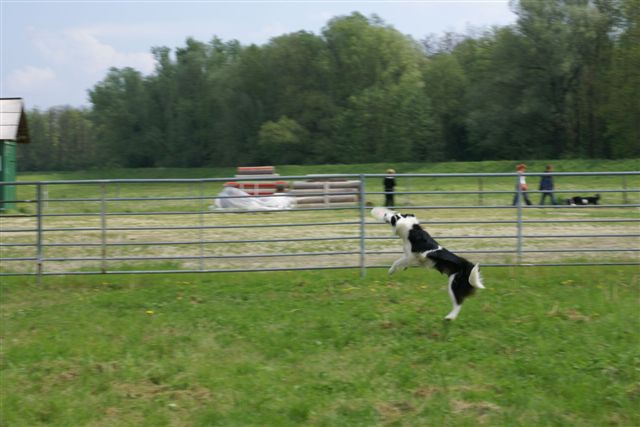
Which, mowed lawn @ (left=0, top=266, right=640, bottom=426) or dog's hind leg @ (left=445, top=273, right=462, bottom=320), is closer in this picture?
mowed lawn @ (left=0, top=266, right=640, bottom=426)

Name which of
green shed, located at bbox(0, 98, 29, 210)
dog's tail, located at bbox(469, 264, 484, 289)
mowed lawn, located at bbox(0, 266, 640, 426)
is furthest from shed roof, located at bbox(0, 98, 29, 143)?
dog's tail, located at bbox(469, 264, 484, 289)

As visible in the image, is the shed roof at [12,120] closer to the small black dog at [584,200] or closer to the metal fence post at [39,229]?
the metal fence post at [39,229]

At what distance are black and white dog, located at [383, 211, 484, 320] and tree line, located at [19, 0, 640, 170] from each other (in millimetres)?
41278

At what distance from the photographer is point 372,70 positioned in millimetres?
62500

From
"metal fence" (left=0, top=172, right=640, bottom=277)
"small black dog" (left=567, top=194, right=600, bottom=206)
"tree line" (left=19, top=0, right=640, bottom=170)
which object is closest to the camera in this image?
"metal fence" (left=0, top=172, right=640, bottom=277)

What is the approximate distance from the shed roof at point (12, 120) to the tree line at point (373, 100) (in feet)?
109

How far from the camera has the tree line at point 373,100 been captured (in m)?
50.4

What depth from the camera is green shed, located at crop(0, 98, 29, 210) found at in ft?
88.5

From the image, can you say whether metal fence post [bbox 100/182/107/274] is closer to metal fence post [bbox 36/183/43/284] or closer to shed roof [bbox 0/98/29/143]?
metal fence post [bbox 36/183/43/284]

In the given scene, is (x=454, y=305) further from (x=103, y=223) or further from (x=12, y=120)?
(x=12, y=120)

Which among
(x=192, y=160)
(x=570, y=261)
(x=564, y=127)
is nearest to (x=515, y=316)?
(x=570, y=261)

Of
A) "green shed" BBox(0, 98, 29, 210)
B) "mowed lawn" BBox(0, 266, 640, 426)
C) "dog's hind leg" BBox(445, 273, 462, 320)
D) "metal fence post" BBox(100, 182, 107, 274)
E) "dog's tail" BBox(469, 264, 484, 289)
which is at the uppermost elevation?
"green shed" BBox(0, 98, 29, 210)

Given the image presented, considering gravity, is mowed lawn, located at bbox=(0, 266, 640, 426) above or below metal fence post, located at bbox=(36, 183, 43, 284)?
below

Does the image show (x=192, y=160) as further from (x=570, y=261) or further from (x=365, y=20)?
(x=570, y=261)
